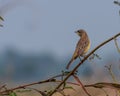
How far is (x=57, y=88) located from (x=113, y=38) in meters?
0.28

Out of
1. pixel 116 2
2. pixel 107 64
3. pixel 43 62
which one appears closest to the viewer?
pixel 116 2

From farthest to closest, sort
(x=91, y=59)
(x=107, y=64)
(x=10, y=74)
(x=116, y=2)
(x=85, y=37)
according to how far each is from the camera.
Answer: (x=85, y=37)
(x=10, y=74)
(x=107, y=64)
(x=91, y=59)
(x=116, y=2)

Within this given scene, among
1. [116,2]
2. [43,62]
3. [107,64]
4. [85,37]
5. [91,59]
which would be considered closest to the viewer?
[116,2]

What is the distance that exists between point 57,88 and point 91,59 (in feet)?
1.17

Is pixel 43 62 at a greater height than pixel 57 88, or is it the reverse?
pixel 43 62

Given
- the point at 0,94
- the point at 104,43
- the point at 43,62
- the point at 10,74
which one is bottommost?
the point at 104,43

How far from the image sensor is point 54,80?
2.19 metres

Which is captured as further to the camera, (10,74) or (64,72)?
(10,74)

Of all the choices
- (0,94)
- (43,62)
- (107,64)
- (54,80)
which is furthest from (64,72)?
(43,62)

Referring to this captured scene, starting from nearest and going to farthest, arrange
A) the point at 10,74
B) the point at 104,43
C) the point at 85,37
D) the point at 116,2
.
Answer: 1. the point at 104,43
2. the point at 116,2
3. the point at 10,74
4. the point at 85,37

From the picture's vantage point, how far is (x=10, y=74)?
4055mm

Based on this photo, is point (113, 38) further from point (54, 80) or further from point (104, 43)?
point (54, 80)

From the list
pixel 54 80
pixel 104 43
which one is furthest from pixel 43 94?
pixel 104 43

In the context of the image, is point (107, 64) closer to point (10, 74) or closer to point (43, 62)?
point (10, 74)
